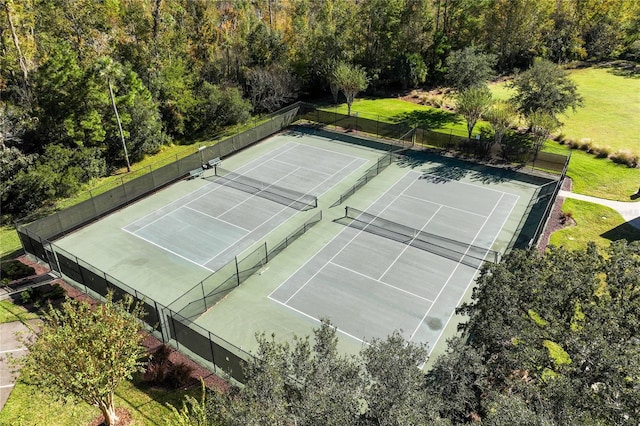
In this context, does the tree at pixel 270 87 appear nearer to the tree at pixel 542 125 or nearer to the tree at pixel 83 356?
the tree at pixel 542 125

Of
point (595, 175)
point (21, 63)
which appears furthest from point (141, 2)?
point (595, 175)

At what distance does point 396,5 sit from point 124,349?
51605 mm

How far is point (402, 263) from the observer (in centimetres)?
2552

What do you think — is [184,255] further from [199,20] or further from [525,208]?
[199,20]

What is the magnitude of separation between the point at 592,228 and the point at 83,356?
30.1 metres

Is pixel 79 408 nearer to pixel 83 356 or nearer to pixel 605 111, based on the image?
pixel 83 356

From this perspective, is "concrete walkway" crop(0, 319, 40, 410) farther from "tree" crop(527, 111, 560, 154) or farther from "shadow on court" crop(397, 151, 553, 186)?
"tree" crop(527, 111, 560, 154)

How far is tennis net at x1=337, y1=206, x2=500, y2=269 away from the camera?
2588 centimetres

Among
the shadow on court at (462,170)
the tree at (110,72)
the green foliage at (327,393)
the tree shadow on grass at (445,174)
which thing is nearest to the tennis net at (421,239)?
the tree shadow on grass at (445,174)

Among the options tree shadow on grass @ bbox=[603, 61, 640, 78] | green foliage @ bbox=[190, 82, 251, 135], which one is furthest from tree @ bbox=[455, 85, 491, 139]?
tree shadow on grass @ bbox=[603, 61, 640, 78]

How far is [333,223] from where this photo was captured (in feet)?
97.0

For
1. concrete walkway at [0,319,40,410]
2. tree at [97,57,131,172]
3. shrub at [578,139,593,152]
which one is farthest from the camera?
shrub at [578,139,593,152]

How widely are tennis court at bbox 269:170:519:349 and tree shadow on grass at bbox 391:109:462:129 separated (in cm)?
1548

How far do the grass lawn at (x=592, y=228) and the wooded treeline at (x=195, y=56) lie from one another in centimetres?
2339
